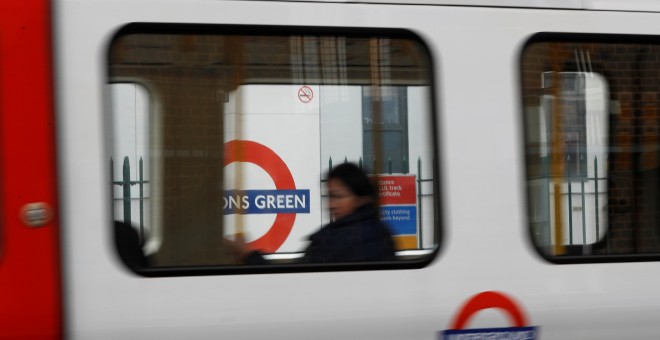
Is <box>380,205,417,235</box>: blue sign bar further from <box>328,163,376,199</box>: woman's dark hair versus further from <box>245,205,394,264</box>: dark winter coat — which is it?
<box>328,163,376,199</box>: woman's dark hair

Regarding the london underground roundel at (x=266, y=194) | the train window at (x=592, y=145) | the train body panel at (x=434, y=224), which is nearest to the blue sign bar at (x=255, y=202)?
the london underground roundel at (x=266, y=194)

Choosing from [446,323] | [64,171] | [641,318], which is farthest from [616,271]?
[64,171]

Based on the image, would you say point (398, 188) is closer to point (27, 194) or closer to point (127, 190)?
point (127, 190)

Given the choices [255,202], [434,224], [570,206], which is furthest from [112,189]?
[570,206]

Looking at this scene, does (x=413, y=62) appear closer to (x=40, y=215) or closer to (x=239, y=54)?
(x=239, y=54)

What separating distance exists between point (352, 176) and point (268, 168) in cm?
33

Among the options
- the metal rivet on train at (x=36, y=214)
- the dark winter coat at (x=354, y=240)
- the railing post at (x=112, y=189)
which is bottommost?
the dark winter coat at (x=354, y=240)

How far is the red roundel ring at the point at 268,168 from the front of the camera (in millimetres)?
3375

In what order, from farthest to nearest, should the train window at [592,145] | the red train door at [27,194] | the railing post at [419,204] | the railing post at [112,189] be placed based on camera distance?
the train window at [592,145], the railing post at [419,204], the railing post at [112,189], the red train door at [27,194]

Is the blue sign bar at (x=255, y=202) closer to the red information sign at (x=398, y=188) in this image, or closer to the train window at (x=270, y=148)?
the train window at (x=270, y=148)

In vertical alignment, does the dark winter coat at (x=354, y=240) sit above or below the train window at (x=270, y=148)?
below

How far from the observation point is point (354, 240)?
350 cm

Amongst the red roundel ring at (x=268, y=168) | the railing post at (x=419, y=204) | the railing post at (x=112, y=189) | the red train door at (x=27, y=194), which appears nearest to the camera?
the red train door at (x=27, y=194)

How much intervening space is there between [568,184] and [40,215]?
2.02m
